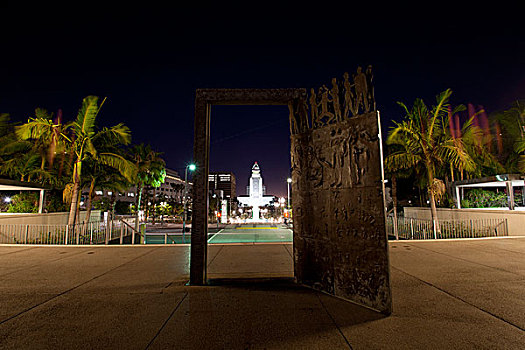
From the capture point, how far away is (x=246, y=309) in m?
4.25

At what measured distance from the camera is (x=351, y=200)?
4715mm

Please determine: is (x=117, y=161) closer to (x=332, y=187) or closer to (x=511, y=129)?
(x=332, y=187)

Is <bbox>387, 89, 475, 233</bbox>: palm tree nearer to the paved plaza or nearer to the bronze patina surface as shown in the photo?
the paved plaza

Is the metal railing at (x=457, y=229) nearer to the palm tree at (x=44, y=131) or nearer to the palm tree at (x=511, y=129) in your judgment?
the palm tree at (x=511, y=129)

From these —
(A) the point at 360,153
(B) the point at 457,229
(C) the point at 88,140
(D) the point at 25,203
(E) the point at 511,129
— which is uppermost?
(E) the point at 511,129

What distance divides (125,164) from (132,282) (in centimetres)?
946

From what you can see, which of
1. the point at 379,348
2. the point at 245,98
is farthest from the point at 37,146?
the point at 379,348

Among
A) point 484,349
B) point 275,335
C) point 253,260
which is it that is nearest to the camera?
point 484,349

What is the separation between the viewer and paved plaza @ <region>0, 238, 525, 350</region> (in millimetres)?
3273

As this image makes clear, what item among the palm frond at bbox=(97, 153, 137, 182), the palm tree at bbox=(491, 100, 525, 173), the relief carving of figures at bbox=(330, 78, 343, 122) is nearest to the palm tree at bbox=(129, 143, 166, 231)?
the palm frond at bbox=(97, 153, 137, 182)

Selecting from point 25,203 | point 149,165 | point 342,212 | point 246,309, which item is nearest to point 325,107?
point 342,212

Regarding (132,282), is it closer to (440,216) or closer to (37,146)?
(37,146)

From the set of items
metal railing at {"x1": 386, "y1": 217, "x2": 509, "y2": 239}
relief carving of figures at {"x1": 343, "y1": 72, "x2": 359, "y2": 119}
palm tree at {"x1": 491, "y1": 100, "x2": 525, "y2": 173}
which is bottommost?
metal railing at {"x1": 386, "y1": 217, "x2": 509, "y2": 239}

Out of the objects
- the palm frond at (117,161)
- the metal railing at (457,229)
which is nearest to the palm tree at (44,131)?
the palm frond at (117,161)
